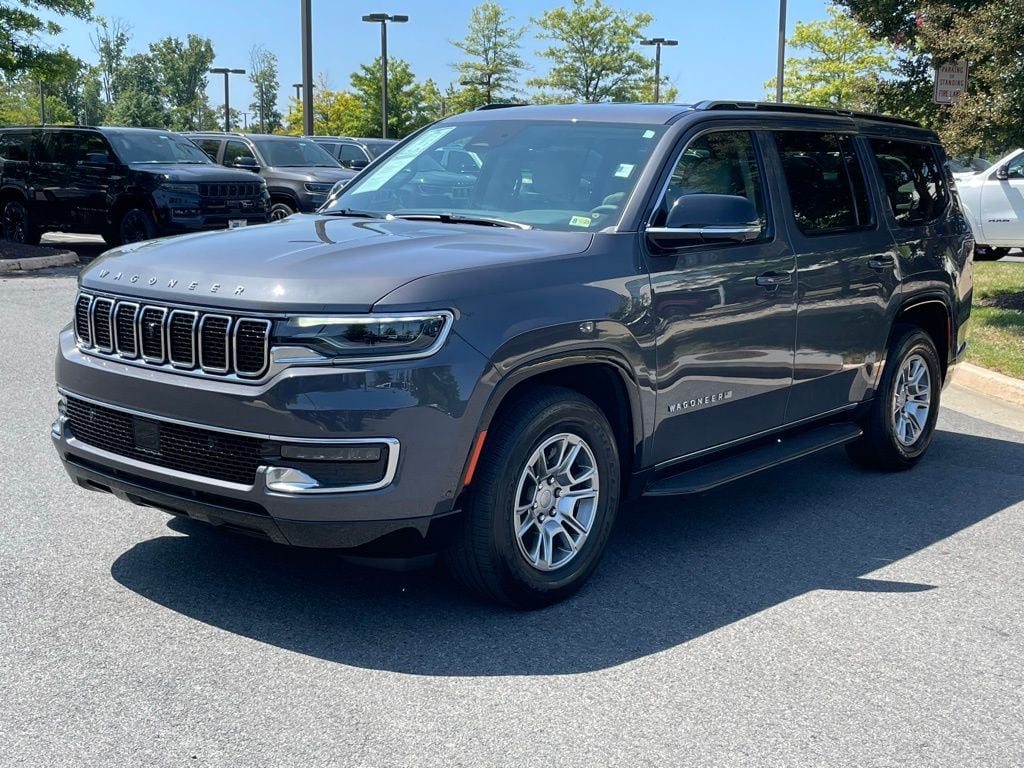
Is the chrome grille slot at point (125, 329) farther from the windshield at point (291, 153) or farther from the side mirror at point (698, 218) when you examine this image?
the windshield at point (291, 153)

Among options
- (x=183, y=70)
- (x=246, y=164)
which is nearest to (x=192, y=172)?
(x=246, y=164)

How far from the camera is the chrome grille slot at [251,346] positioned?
4023mm

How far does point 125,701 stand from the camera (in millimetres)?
3713

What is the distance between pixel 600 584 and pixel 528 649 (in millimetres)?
768

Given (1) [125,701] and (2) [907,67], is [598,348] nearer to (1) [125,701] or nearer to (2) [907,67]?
(1) [125,701]

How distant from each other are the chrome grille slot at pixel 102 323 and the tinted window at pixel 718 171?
221 centimetres

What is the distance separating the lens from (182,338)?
4.21m

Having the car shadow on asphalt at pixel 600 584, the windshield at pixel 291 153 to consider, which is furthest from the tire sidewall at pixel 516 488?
the windshield at pixel 291 153

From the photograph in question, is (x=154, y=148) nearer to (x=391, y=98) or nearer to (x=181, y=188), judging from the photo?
(x=181, y=188)

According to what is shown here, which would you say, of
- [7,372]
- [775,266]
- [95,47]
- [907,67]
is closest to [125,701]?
[775,266]

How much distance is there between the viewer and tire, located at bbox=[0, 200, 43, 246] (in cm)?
1842

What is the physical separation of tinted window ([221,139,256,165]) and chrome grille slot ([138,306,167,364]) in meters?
17.7

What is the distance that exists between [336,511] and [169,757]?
965mm

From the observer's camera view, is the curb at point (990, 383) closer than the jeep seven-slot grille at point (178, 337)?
No
